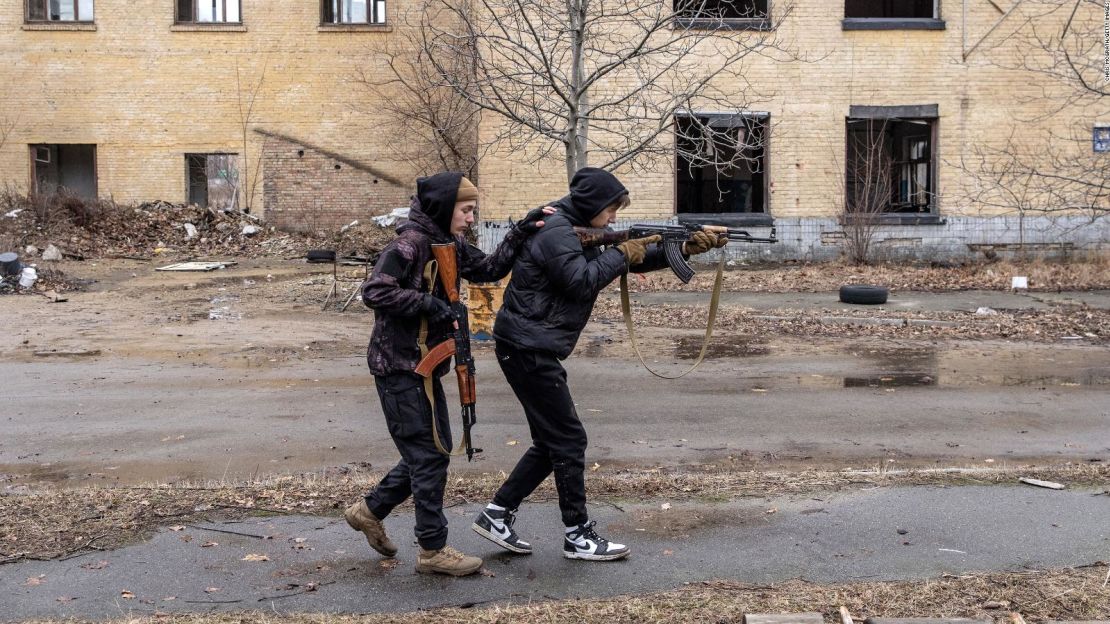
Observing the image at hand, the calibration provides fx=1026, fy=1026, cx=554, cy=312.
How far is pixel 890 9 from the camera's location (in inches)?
835

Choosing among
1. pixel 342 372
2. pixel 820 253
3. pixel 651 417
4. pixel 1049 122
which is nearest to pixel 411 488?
pixel 651 417

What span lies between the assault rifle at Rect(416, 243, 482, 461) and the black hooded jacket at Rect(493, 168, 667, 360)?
17 cm

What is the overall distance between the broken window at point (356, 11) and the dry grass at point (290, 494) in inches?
904

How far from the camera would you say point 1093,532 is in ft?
16.5

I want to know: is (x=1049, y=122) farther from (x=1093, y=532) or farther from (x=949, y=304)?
(x=1093, y=532)

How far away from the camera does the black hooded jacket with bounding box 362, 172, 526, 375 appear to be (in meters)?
4.43

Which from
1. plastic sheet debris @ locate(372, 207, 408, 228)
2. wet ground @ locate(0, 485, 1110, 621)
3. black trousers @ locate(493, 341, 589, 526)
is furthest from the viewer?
plastic sheet debris @ locate(372, 207, 408, 228)

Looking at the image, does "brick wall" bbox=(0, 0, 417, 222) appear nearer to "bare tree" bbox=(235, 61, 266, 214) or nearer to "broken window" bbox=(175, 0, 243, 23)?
"bare tree" bbox=(235, 61, 266, 214)

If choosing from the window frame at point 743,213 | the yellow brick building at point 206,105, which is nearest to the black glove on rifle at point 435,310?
the window frame at point 743,213

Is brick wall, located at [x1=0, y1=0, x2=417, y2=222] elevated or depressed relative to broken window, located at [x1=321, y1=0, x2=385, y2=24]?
depressed

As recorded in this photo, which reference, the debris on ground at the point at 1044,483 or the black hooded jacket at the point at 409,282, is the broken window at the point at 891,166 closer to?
the debris on ground at the point at 1044,483

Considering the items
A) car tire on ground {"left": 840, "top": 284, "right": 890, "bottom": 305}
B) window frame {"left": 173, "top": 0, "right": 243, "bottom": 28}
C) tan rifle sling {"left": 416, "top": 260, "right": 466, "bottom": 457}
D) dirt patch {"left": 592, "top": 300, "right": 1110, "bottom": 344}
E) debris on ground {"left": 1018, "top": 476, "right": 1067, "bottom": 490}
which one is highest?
window frame {"left": 173, "top": 0, "right": 243, "bottom": 28}

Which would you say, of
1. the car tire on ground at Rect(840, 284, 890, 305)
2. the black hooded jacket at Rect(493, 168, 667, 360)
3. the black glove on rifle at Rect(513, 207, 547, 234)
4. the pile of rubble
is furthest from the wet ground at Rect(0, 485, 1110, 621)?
the pile of rubble

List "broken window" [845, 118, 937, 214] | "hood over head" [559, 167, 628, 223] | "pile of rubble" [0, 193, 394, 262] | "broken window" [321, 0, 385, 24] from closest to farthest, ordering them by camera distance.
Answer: "hood over head" [559, 167, 628, 223]
"broken window" [845, 118, 937, 214]
"pile of rubble" [0, 193, 394, 262]
"broken window" [321, 0, 385, 24]
